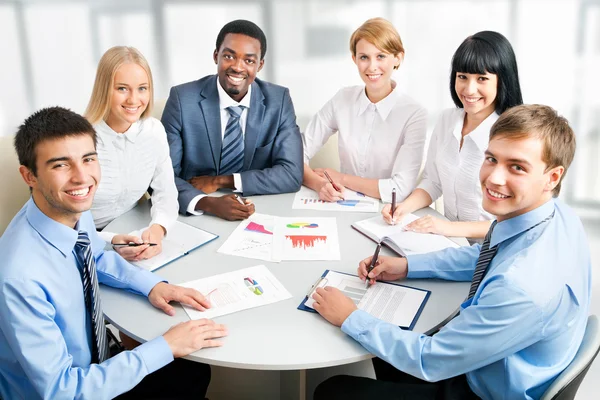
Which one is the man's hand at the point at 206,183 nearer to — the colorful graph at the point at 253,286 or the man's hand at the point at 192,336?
the colorful graph at the point at 253,286

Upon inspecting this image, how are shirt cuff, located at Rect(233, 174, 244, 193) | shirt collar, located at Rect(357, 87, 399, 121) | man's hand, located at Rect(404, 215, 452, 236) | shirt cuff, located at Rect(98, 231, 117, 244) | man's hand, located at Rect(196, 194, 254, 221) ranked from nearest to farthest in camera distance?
shirt cuff, located at Rect(98, 231, 117, 244) → man's hand, located at Rect(404, 215, 452, 236) → man's hand, located at Rect(196, 194, 254, 221) → shirt cuff, located at Rect(233, 174, 244, 193) → shirt collar, located at Rect(357, 87, 399, 121)

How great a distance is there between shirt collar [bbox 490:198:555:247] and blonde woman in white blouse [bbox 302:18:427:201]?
1.05 metres

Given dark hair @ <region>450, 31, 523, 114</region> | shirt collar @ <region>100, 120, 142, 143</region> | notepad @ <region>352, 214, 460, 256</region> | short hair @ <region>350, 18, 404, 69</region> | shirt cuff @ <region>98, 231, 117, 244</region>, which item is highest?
short hair @ <region>350, 18, 404, 69</region>

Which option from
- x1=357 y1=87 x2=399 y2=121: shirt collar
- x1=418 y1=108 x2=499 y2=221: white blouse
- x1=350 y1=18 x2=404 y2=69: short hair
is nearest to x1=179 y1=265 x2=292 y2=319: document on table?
x1=418 y1=108 x2=499 y2=221: white blouse

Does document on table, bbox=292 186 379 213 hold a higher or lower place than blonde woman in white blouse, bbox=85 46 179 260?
lower

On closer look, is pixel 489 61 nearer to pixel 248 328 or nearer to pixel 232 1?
pixel 248 328

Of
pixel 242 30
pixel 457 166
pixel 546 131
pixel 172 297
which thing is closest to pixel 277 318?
pixel 172 297

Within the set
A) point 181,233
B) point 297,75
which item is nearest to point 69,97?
point 297,75

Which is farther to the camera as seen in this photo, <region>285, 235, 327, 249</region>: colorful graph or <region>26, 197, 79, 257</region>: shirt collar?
<region>285, 235, 327, 249</region>: colorful graph

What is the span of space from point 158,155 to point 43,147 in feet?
3.07

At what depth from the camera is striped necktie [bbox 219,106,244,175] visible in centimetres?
267

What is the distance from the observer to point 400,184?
2.55m

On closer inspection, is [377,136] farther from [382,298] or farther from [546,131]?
[546,131]

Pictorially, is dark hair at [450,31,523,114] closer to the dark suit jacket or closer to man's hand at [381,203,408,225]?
man's hand at [381,203,408,225]
